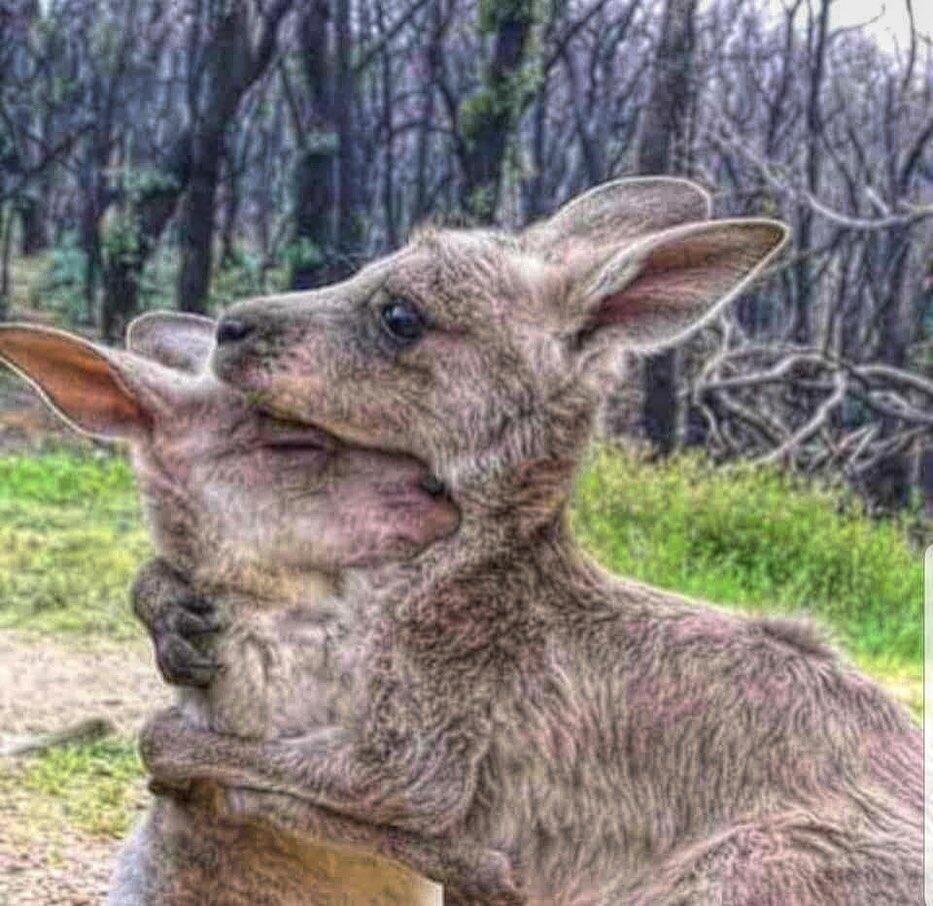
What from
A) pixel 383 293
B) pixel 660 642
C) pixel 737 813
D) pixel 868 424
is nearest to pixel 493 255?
pixel 383 293

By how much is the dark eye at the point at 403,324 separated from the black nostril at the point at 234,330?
7.2 inches

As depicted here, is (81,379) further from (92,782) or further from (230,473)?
(92,782)

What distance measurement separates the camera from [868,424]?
40.5 feet

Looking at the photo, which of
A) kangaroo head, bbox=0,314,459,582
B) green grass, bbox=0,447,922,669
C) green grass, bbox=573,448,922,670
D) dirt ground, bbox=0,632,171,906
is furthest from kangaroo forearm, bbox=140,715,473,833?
green grass, bbox=573,448,922,670

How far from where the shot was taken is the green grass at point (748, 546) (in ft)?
26.5

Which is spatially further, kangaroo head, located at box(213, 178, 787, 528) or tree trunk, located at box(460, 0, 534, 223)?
tree trunk, located at box(460, 0, 534, 223)

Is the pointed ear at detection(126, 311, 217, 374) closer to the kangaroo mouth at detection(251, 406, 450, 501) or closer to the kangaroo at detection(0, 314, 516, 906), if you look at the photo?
the kangaroo at detection(0, 314, 516, 906)

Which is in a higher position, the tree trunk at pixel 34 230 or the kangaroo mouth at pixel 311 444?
the kangaroo mouth at pixel 311 444

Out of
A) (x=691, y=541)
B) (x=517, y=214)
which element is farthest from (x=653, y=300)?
(x=517, y=214)

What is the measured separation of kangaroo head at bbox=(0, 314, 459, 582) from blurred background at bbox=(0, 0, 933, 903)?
2.53 m

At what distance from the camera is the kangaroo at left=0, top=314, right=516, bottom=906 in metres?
2.70

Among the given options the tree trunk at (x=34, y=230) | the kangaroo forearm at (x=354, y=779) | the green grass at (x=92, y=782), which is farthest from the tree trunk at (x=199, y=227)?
the kangaroo forearm at (x=354, y=779)

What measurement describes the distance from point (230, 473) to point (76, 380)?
0.81 feet

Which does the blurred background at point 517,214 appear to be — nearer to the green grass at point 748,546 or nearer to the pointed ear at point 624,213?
the green grass at point 748,546
